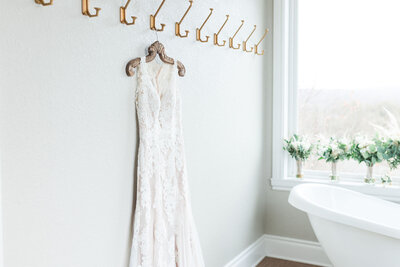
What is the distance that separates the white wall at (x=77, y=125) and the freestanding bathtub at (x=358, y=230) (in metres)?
0.68

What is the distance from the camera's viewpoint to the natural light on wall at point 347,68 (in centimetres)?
309

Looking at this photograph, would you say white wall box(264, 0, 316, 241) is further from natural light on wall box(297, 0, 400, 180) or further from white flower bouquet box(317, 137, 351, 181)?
white flower bouquet box(317, 137, 351, 181)

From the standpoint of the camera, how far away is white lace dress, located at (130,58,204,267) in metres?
1.76

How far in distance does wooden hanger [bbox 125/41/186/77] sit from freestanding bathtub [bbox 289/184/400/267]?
107cm

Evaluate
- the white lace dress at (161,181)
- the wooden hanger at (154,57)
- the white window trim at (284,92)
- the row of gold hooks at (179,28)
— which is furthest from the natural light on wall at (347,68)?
the white lace dress at (161,181)

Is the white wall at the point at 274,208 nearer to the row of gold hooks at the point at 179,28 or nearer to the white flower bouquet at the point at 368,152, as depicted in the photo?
the row of gold hooks at the point at 179,28

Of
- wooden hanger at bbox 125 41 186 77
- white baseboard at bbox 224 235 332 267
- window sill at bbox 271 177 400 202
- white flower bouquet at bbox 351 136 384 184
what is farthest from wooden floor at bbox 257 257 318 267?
wooden hanger at bbox 125 41 186 77

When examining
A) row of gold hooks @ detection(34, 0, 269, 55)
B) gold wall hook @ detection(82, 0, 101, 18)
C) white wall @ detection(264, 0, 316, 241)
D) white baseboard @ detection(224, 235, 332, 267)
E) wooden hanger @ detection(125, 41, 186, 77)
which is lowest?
white baseboard @ detection(224, 235, 332, 267)

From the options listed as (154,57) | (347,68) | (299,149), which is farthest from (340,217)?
(347,68)

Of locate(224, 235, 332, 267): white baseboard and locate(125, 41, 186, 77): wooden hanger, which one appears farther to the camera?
locate(224, 235, 332, 267): white baseboard

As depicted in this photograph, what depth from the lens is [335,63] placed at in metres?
3.27

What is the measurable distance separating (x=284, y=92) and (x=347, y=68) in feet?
1.73

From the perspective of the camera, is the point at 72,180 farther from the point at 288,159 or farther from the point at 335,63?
the point at 335,63

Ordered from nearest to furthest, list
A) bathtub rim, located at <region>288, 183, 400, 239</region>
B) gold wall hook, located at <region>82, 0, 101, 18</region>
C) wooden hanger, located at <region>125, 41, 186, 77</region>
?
1. gold wall hook, located at <region>82, 0, 101, 18</region>
2. wooden hanger, located at <region>125, 41, 186, 77</region>
3. bathtub rim, located at <region>288, 183, 400, 239</region>
